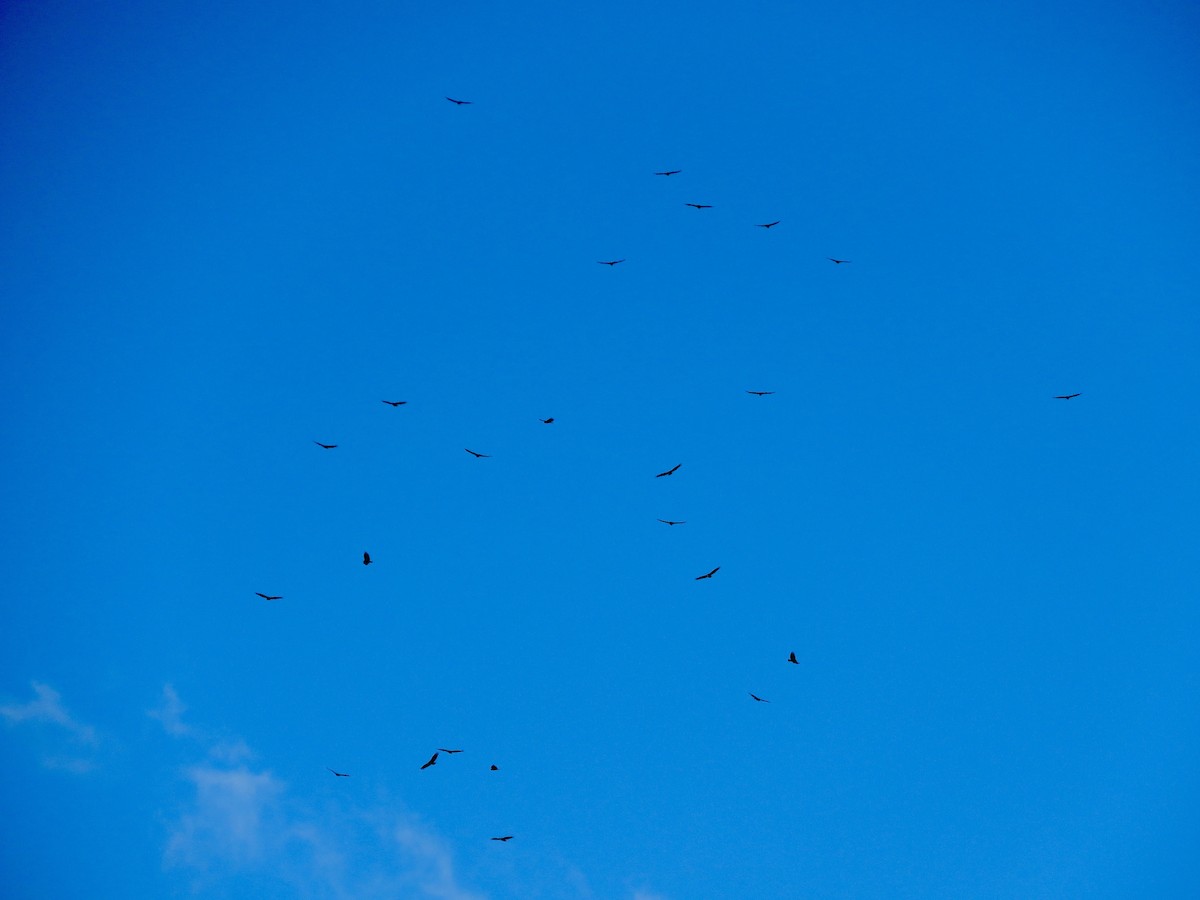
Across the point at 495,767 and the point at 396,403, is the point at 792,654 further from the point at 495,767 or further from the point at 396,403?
the point at 396,403

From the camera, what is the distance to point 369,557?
67.6 ft

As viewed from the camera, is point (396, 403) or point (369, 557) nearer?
point (369, 557)

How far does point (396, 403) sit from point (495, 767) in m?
12.8

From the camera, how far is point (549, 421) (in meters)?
22.0

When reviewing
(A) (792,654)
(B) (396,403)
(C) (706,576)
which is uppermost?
(B) (396,403)

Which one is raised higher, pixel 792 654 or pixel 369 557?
pixel 369 557

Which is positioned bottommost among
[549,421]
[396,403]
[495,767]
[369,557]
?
[495,767]

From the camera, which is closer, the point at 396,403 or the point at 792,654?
the point at 792,654

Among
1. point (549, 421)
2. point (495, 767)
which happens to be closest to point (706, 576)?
point (549, 421)

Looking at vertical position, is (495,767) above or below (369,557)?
below

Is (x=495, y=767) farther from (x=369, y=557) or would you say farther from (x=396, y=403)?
(x=396, y=403)

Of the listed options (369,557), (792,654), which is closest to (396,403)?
(369,557)

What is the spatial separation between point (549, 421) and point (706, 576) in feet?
23.7

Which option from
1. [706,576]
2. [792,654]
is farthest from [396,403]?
[792,654]
